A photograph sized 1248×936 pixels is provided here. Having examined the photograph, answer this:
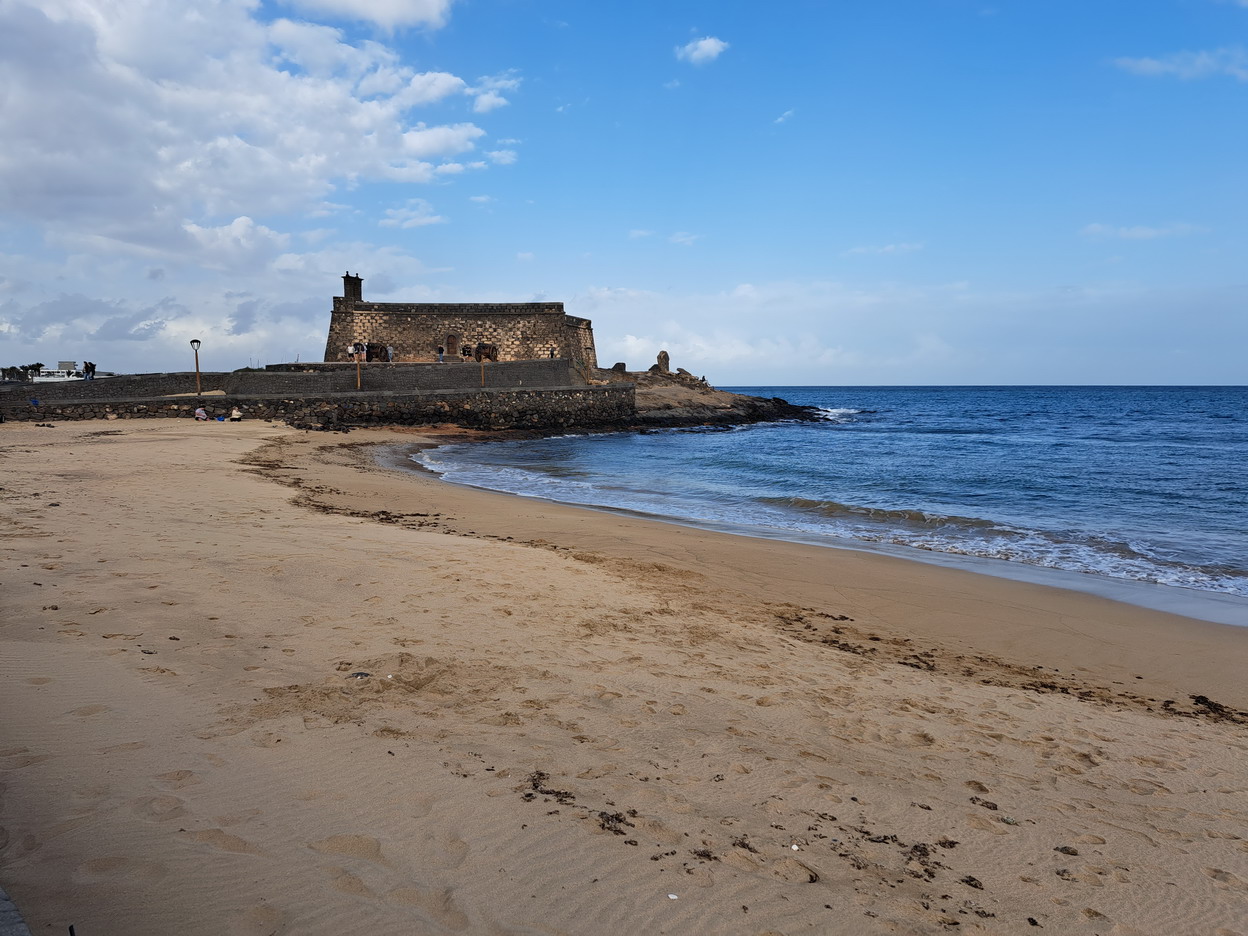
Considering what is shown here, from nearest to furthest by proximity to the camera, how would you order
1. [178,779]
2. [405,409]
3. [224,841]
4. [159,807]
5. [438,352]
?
[224,841] < [159,807] < [178,779] < [405,409] < [438,352]

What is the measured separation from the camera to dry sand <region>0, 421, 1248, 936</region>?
2.42 m

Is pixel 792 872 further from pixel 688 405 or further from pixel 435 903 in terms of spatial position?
pixel 688 405

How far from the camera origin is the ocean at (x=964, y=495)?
9969 millimetres

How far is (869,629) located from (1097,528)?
27.4ft

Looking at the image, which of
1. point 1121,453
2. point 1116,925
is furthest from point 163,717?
point 1121,453

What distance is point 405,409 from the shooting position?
3164 cm

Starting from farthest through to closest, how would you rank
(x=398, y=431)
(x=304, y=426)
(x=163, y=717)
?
(x=398, y=431) → (x=304, y=426) → (x=163, y=717)

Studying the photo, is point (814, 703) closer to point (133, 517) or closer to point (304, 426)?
point (133, 517)

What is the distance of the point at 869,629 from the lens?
675 cm

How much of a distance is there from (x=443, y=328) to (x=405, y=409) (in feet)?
33.3

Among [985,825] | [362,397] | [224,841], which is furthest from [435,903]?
[362,397]

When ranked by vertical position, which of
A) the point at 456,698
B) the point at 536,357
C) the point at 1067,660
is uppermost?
the point at 536,357

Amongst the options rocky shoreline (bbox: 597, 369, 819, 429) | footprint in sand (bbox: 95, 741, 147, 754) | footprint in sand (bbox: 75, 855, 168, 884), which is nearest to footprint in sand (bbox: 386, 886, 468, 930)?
footprint in sand (bbox: 75, 855, 168, 884)

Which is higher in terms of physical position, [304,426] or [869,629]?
[304,426]
